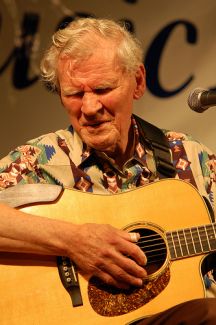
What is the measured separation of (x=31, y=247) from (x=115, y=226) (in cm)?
24

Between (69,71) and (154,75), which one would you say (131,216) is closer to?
(69,71)

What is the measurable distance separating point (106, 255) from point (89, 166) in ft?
1.17

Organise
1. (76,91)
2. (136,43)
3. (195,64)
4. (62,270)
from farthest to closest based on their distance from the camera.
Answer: (195,64), (136,43), (76,91), (62,270)

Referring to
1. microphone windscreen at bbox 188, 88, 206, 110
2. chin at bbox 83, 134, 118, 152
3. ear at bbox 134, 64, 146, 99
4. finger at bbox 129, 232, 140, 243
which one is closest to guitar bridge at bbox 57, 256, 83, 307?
finger at bbox 129, 232, 140, 243

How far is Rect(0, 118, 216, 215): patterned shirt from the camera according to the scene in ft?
5.86

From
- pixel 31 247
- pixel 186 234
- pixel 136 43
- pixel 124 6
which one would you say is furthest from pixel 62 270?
pixel 124 6

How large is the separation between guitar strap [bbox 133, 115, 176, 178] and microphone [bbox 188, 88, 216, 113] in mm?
395

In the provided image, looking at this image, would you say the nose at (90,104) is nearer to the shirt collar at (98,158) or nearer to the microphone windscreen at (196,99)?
the shirt collar at (98,158)

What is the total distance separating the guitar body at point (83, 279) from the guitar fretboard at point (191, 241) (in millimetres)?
20

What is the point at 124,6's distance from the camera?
2477 mm

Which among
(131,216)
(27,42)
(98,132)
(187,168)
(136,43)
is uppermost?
(27,42)

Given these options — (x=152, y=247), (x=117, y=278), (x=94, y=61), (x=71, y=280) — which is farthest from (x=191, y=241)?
(x=94, y=61)

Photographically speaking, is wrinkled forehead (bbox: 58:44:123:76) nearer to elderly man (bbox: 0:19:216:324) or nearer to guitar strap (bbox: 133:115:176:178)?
elderly man (bbox: 0:19:216:324)

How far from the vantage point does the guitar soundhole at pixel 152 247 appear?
1.63 meters
